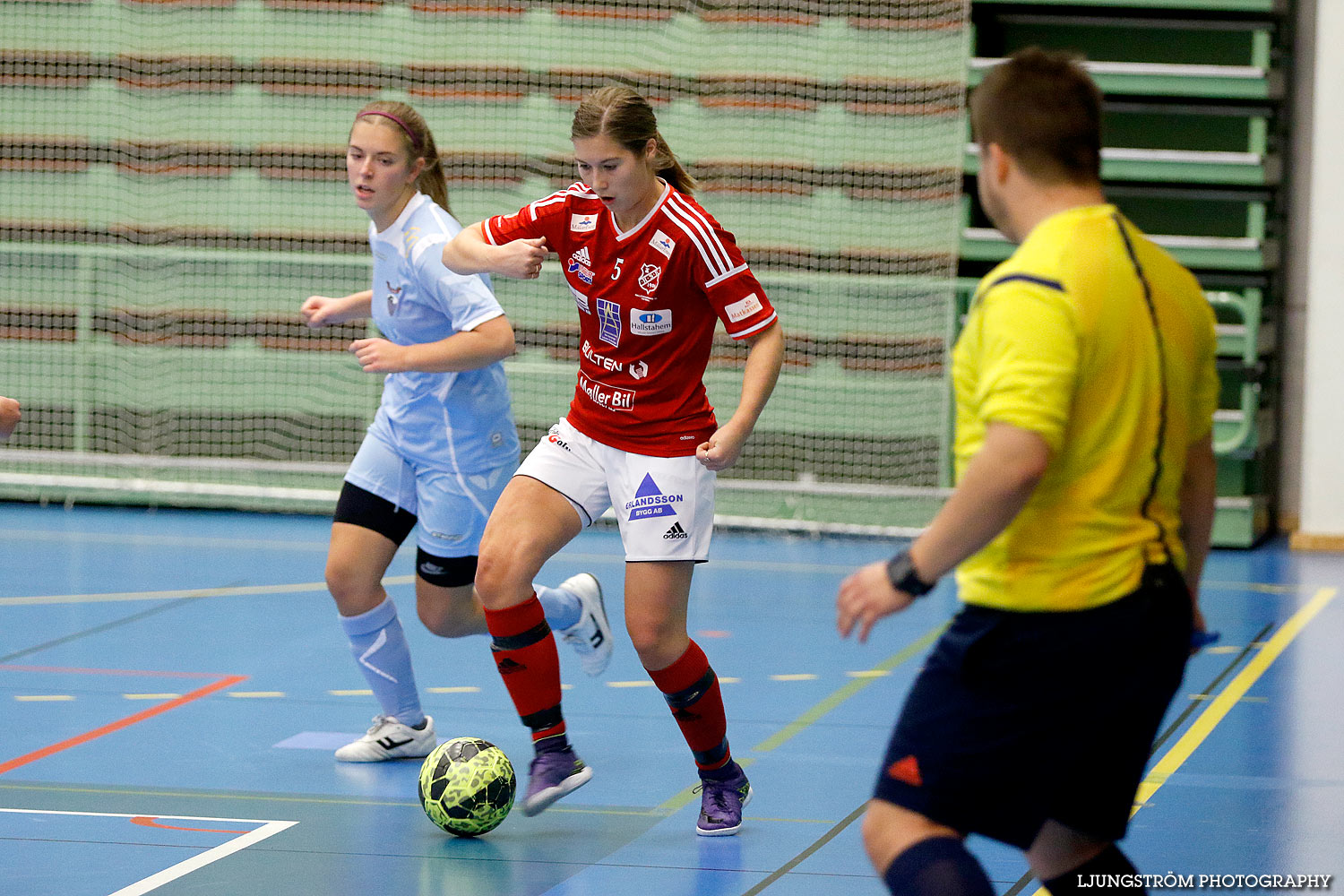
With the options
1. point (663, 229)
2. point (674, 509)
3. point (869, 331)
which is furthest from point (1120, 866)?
Result: point (869, 331)

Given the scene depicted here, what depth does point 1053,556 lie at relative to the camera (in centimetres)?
235

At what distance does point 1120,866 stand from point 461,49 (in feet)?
33.1

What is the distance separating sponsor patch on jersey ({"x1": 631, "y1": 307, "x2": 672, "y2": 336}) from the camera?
4.08 meters

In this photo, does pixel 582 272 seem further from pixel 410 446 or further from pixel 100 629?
pixel 100 629

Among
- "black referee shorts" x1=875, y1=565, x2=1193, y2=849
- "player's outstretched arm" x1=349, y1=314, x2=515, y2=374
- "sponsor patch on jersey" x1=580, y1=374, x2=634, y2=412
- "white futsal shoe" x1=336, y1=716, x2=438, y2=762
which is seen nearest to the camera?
"black referee shorts" x1=875, y1=565, x2=1193, y2=849

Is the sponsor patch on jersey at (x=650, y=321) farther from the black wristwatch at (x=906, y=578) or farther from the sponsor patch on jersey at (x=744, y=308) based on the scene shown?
the black wristwatch at (x=906, y=578)

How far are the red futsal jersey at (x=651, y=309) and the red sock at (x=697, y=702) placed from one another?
1.79 ft

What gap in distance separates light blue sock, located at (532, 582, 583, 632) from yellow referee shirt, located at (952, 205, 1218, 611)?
280 centimetres

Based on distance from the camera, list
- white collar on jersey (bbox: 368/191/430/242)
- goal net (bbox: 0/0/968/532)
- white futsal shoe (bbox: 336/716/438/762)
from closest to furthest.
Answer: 1. white collar on jersey (bbox: 368/191/430/242)
2. white futsal shoe (bbox: 336/716/438/762)
3. goal net (bbox: 0/0/968/532)

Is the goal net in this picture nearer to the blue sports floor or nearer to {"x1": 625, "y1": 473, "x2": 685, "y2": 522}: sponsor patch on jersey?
the blue sports floor

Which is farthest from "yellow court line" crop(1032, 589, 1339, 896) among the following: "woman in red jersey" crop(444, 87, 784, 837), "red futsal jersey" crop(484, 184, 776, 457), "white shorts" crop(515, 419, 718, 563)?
"red futsal jersey" crop(484, 184, 776, 457)

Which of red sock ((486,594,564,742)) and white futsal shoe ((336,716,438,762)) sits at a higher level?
red sock ((486,594,564,742))

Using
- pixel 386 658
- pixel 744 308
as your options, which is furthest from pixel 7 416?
pixel 744 308

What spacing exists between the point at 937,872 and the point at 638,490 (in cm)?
190
